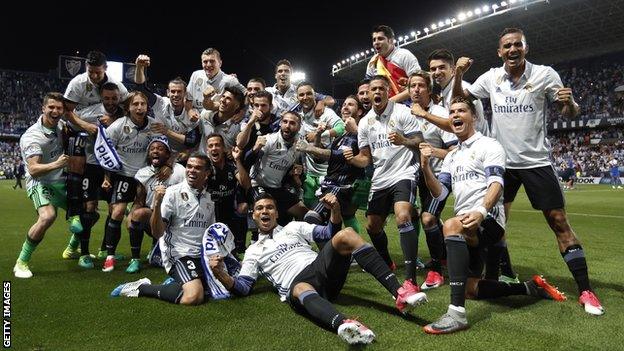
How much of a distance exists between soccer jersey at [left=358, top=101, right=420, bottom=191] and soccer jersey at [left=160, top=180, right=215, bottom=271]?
2005 millimetres

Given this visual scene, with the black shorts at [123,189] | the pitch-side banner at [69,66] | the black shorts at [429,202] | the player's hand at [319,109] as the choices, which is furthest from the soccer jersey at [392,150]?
the pitch-side banner at [69,66]

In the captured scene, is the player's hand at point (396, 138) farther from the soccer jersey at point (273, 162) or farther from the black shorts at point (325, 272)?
the soccer jersey at point (273, 162)

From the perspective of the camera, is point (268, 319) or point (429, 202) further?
point (429, 202)

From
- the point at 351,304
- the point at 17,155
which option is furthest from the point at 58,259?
the point at 17,155

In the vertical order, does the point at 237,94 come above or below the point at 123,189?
above

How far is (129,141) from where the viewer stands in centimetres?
642

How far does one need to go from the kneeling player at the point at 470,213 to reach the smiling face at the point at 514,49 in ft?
A: 2.30

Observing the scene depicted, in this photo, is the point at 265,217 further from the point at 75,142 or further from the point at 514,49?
the point at 75,142

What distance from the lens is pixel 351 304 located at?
440cm

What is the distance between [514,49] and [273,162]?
10.7 ft

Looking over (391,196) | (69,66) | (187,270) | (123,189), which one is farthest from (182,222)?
(69,66)

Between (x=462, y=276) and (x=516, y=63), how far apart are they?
7.37 ft

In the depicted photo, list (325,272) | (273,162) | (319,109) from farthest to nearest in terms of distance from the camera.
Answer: (319,109)
(273,162)
(325,272)

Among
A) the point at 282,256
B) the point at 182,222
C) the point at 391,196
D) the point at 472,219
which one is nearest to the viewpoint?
the point at 472,219
